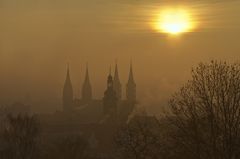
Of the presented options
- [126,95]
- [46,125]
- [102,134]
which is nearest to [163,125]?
[102,134]

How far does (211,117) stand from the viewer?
72.7 ft

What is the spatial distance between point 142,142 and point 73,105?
103m

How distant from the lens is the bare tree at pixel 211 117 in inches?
862

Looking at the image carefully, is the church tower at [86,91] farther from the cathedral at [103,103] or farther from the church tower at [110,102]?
the church tower at [110,102]

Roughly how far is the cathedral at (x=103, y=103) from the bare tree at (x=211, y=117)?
242 feet

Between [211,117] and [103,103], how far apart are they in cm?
8024

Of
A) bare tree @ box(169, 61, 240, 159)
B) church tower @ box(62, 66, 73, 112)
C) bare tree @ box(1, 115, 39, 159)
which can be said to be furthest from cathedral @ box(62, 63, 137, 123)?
bare tree @ box(169, 61, 240, 159)

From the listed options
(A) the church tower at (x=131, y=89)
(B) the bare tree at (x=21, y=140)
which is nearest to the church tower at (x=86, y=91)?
(A) the church tower at (x=131, y=89)

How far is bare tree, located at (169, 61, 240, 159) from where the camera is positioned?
21905 mm

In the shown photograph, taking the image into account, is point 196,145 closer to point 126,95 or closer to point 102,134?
point 102,134

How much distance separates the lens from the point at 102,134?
305ft

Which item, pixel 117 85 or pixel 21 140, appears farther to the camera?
pixel 117 85

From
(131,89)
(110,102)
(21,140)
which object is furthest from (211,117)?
(131,89)

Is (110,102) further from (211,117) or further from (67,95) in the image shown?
(211,117)
